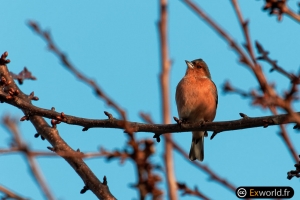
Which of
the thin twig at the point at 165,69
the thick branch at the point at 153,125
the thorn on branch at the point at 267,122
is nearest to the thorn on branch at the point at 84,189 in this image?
the thick branch at the point at 153,125

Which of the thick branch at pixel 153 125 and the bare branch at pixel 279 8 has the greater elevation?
the thick branch at pixel 153 125

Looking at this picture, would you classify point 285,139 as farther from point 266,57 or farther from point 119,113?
point 119,113

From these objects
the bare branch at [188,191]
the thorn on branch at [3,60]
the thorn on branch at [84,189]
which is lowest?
the bare branch at [188,191]

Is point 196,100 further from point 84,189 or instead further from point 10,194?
point 10,194

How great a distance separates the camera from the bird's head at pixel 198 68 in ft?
35.9

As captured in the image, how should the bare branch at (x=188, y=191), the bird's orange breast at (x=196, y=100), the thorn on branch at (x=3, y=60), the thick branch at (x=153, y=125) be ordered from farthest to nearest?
the bird's orange breast at (x=196, y=100) → the thorn on branch at (x=3, y=60) → the thick branch at (x=153, y=125) → the bare branch at (x=188, y=191)

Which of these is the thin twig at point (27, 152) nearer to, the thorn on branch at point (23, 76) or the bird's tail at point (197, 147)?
the thorn on branch at point (23, 76)

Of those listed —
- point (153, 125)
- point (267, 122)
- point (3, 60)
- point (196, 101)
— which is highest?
point (196, 101)

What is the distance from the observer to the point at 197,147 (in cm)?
1052

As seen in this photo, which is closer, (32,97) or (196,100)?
(32,97)

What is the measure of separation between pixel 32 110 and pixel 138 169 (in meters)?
4.21

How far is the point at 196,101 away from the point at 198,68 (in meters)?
1.61

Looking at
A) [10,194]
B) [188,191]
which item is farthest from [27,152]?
[188,191]

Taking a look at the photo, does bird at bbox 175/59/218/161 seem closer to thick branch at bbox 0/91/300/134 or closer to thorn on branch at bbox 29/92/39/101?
thick branch at bbox 0/91/300/134
